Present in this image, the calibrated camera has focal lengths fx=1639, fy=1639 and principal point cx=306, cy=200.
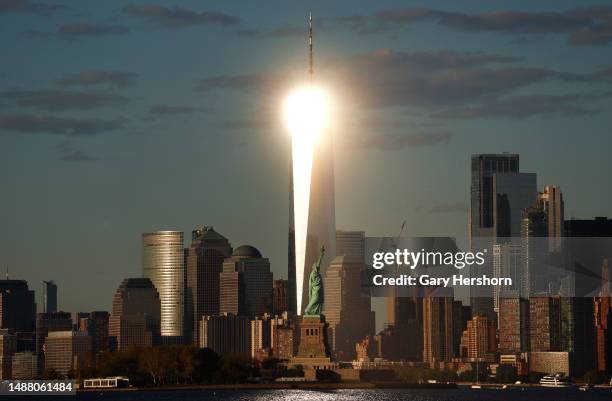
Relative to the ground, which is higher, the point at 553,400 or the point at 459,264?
→ the point at 459,264

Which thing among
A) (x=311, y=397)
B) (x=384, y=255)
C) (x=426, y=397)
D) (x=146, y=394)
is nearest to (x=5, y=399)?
(x=146, y=394)

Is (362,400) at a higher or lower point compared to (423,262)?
lower

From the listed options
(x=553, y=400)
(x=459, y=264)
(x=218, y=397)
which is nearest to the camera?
(x=459, y=264)

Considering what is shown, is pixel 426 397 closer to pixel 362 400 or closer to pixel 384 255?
pixel 362 400

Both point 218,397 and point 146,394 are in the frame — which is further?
point 146,394

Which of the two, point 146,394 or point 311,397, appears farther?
point 146,394

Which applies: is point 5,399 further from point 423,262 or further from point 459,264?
point 459,264

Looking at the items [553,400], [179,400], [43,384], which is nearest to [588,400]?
[553,400]

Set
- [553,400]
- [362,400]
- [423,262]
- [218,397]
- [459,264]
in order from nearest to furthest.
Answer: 1. [459,264]
2. [423,262]
3. [362,400]
4. [218,397]
5. [553,400]

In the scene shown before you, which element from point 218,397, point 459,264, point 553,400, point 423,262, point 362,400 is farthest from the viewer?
point 553,400
